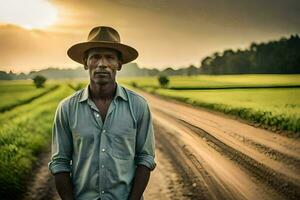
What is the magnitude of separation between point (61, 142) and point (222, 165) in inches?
185

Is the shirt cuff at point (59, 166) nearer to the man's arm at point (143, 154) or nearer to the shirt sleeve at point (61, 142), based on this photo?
the shirt sleeve at point (61, 142)

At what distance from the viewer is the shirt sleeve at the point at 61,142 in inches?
93.0

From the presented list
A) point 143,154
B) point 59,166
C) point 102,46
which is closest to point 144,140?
point 143,154

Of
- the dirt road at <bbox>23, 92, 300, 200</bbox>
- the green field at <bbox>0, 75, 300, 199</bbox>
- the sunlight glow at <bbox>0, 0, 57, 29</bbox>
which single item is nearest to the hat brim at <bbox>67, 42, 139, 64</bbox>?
the dirt road at <bbox>23, 92, 300, 200</bbox>

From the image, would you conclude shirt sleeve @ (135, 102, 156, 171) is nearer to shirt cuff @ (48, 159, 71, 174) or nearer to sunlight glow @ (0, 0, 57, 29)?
shirt cuff @ (48, 159, 71, 174)

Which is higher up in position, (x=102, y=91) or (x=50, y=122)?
(x=102, y=91)

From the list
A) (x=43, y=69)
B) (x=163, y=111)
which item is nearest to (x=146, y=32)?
(x=43, y=69)

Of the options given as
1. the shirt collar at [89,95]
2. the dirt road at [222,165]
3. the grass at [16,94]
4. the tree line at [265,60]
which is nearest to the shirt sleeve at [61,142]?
the shirt collar at [89,95]

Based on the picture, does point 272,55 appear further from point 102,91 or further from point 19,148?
point 102,91

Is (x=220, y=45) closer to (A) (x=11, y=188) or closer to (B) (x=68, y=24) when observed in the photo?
(B) (x=68, y=24)

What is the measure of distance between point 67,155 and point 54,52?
18.0ft

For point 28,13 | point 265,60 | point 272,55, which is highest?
point 28,13

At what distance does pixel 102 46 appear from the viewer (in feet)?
8.18

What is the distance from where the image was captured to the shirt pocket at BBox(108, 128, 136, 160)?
233 centimetres
